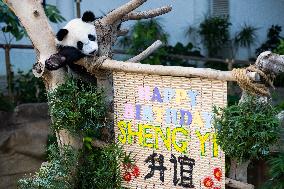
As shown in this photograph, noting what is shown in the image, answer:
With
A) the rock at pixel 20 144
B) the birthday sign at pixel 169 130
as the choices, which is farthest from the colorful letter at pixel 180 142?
the rock at pixel 20 144

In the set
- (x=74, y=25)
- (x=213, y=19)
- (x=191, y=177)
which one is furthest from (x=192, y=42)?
(x=191, y=177)

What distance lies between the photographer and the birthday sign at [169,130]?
361 cm

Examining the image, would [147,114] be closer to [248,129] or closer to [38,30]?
[248,129]

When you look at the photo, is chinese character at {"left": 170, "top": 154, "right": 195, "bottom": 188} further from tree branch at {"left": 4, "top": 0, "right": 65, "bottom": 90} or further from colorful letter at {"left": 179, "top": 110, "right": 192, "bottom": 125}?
tree branch at {"left": 4, "top": 0, "right": 65, "bottom": 90}

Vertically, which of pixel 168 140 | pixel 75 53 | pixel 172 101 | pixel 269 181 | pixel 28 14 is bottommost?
pixel 269 181

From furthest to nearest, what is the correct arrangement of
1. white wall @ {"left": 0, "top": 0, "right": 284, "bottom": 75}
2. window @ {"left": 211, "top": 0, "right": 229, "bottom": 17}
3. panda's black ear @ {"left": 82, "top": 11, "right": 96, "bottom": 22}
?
window @ {"left": 211, "top": 0, "right": 229, "bottom": 17} < white wall @ {"left": 0, "top": 0, "right": 284, "bottom": 75} < panda's black ear @ {"left": 82, "top": 11, "right": 96, "bottom": 22}

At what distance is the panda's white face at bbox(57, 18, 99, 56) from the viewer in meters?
4.26

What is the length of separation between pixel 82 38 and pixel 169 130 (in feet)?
3.54

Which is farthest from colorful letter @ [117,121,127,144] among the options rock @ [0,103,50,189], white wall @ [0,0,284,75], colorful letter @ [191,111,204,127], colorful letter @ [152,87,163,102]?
white wall @ [0,0,284,75]

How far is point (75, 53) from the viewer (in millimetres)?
4254

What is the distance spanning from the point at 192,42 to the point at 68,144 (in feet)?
23.8

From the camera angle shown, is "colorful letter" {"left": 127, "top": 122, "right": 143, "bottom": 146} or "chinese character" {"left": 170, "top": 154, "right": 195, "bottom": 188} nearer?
"chinese character" {"left": 170, "top": 154, "right": 195, "bottom": 188}

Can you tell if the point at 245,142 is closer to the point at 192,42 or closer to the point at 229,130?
the point at 229,130

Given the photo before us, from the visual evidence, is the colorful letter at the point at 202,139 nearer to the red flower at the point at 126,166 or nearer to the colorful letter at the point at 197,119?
the colorful letter at the point at 197,119
